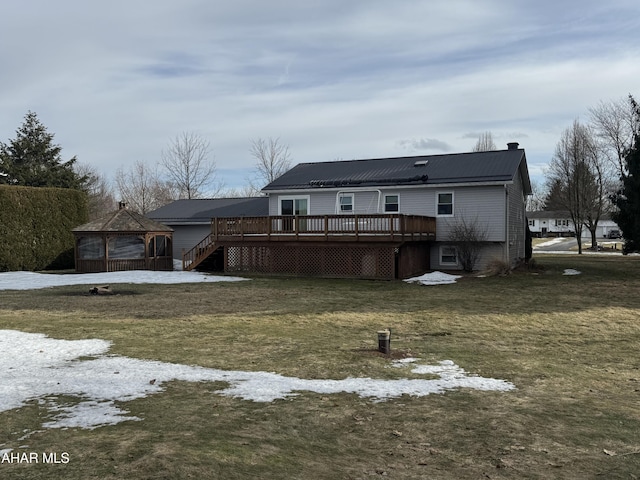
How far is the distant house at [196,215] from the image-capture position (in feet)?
102

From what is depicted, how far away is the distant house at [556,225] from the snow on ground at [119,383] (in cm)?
8318

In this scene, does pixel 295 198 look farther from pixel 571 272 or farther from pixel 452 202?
pixel 571 272

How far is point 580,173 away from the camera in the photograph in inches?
1639

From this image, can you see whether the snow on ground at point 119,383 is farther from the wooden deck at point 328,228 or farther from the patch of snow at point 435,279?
the wooden deck at point 328,228

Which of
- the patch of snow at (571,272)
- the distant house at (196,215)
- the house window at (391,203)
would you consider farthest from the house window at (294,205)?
the patch of snow at (571,272)

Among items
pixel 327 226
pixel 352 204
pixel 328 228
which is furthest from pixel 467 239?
pixel 327 226

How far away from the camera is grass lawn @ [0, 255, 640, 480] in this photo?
13.6 feet

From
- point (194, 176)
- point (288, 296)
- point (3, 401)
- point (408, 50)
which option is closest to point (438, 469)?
point (3, 401)

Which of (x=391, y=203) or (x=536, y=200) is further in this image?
(x=536, y=200)

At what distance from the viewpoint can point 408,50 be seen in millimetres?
16391

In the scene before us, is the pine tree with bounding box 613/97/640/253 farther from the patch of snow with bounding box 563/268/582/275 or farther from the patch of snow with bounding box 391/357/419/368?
the patch of snow with bounding box 391/357/419/368

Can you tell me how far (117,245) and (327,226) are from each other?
35.7ft

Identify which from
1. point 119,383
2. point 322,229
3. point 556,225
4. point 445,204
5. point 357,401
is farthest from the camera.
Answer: point 556,225

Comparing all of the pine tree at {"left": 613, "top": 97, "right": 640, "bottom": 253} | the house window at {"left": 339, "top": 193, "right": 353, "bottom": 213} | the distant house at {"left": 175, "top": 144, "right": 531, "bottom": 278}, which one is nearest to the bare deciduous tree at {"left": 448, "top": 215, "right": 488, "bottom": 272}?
the distant house at {"left": 175, "top": 144, "right": 531, "bottom": 278}
